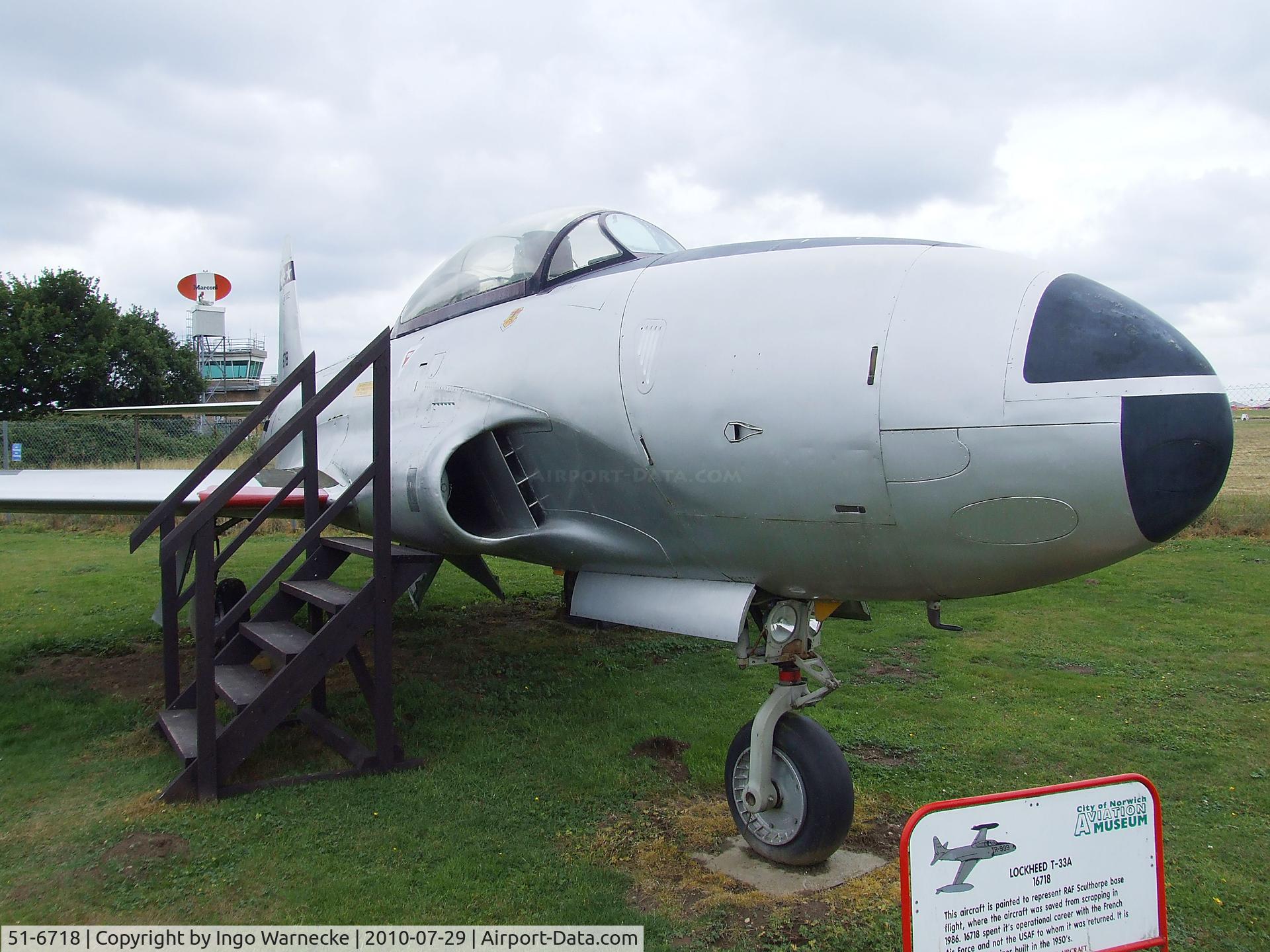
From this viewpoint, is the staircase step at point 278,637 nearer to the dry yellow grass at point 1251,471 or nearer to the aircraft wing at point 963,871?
the aircraft wing at point 963,871

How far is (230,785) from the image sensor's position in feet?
15.0

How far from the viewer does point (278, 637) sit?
5.23 metres

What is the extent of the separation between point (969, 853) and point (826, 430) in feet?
4.76

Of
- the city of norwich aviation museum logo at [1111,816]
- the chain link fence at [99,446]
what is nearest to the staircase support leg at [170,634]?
the city of norwich aviation museum logo at [1111,816]

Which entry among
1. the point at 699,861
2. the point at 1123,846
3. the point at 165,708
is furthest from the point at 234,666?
the point at 1123,846

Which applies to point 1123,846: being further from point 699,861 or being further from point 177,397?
point 177,397

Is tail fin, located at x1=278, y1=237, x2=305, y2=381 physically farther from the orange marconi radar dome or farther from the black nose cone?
the orange marconi radar dome

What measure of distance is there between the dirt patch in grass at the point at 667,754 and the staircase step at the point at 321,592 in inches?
76.1

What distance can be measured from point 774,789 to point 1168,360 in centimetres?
236

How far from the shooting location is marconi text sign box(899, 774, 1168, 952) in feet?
7.89

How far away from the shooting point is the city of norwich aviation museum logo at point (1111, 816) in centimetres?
262

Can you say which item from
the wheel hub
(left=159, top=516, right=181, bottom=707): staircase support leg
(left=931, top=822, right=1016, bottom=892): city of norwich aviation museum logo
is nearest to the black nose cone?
(left=931, top=822, right=1016, bottom=892): city of norwich aviation museum logo

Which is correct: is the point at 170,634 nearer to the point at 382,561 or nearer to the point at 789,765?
the point at 382,561

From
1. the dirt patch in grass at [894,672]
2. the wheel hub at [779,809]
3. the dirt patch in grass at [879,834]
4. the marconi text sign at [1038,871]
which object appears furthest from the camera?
the dirt patch in grass at [894,672]
